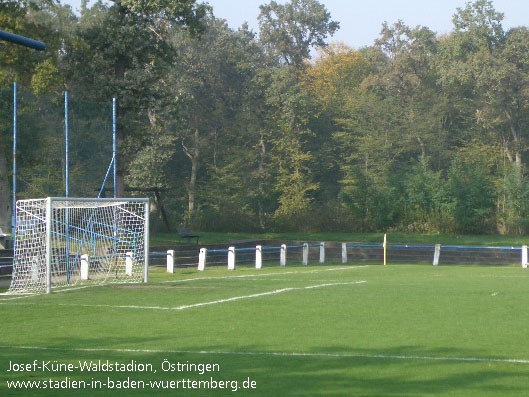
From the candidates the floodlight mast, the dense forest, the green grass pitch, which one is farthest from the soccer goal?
the dense forest

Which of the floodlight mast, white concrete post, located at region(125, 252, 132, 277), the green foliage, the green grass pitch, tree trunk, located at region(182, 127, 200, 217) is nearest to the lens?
the floodlight mast

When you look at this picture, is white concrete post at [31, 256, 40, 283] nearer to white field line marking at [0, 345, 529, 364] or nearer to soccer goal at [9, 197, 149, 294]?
soccer goal at [9, 197, 149, 294]

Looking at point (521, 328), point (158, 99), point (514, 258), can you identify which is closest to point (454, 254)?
point (514, 258)

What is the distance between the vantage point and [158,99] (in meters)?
39.1

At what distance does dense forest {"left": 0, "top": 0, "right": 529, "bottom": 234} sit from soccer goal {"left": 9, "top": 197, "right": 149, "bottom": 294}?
17.3 metres

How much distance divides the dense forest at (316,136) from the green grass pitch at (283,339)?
2723 centimetres

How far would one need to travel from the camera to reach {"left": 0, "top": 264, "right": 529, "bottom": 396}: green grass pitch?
8750mm

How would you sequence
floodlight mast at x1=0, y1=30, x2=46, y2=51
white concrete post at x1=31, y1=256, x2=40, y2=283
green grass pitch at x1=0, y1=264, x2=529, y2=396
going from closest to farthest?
floodlight mast at x1=0, y1=30, x2=46, y2=51, green grass pitch at x1=0, y1=264, x2=529, y2=396, white concrete post at x1=31, y1=256, x2=40, y2=283

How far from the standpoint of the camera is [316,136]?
2480 inches

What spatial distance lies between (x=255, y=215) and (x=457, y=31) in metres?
19.6

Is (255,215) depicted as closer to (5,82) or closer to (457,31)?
(457,31)

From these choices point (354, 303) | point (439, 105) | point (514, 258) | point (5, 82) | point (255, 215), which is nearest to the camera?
point (354, 303)

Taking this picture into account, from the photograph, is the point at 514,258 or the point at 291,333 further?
the point at 514,258

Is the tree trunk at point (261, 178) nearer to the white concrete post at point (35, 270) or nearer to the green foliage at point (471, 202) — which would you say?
the green foliage at point (471, 202)
